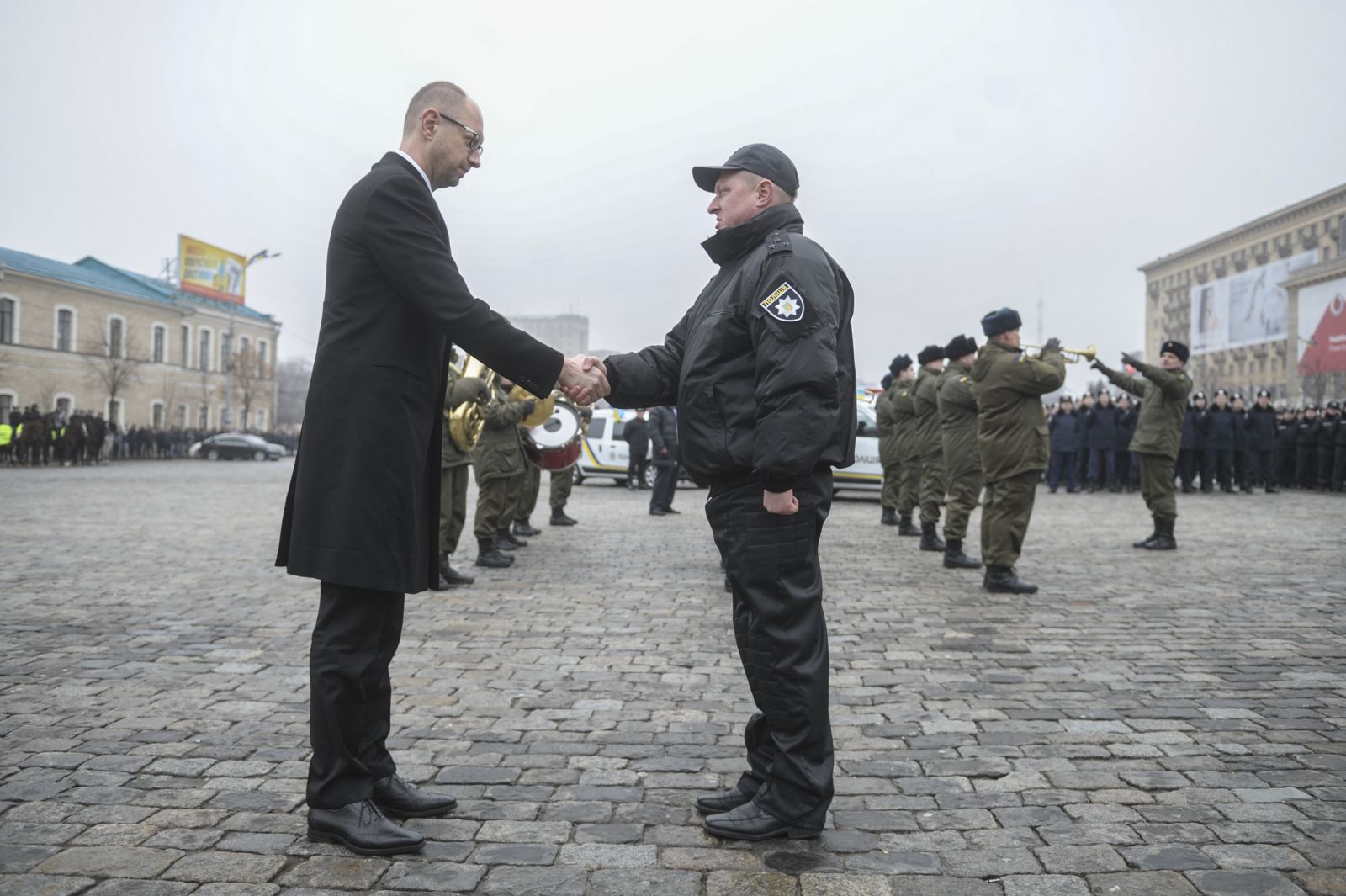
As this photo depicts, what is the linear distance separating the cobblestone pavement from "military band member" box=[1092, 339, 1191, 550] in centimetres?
213

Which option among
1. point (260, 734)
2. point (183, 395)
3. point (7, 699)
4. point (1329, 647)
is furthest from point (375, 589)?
point (183, 395)

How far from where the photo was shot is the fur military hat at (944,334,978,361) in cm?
1108

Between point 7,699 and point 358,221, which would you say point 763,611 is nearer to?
point 358,221

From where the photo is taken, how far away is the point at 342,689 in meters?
3.29

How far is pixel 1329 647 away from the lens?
605cm

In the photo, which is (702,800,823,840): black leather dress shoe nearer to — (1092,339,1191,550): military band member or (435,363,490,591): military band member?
(435,363,490,591): military band member

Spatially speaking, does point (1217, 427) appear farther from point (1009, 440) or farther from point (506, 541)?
point (506, 541)

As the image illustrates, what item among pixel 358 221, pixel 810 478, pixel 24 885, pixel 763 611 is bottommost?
pixel 24 885

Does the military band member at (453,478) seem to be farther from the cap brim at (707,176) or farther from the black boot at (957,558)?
the cap brim at (707,176)

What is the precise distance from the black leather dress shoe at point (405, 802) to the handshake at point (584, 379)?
4.72ft

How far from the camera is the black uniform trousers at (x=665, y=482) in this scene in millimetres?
16469

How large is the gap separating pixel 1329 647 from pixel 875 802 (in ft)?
12.8

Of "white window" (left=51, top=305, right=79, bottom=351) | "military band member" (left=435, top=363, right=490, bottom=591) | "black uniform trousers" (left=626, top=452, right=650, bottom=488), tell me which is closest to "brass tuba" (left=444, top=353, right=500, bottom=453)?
"military band member" (left=435, top=363, right=490, bottom=591)

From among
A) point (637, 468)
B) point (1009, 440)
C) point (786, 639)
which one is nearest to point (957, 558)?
point (1009, 440)
